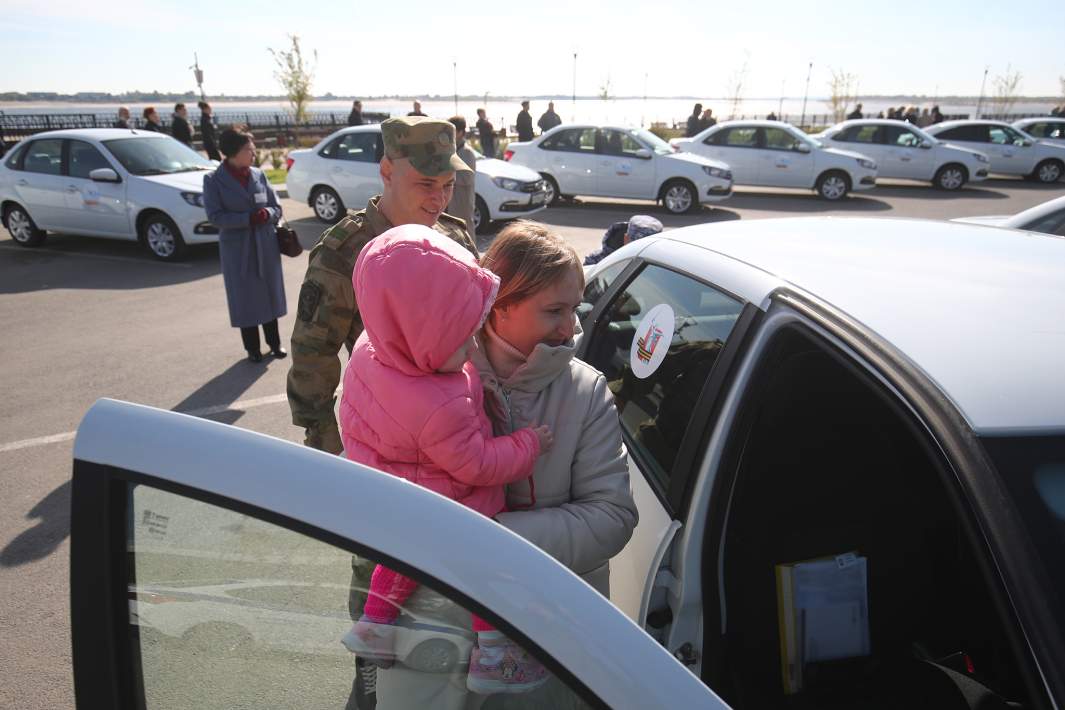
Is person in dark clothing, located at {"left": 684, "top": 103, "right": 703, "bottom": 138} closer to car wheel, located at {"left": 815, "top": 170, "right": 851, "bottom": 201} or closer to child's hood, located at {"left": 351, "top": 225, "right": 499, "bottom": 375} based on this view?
car wheel, located at {"left": 815, "top": 170, "right": 851, "bottom": 201}

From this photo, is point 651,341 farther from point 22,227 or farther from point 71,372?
point 22,227

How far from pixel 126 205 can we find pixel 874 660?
10.2m

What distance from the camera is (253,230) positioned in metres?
5.55

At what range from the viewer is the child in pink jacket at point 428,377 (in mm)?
1260

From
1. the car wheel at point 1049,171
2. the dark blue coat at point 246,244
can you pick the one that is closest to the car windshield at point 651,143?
the dark blue coat at point 246,244

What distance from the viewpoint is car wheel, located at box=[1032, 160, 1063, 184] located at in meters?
17.5

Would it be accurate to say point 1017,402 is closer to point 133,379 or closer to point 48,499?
point 48,499

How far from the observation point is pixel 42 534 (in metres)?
3.56

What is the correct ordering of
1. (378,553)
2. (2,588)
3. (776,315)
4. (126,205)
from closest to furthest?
(378,553), (776,315), (2,588), (126,205)

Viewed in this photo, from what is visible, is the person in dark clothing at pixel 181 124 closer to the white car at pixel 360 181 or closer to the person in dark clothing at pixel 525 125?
the white car at pixel 360 181

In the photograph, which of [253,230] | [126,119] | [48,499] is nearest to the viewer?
[48,499]

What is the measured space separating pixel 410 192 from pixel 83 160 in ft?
30.9

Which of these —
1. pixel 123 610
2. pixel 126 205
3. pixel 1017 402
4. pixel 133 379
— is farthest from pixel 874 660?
pixel 126 205

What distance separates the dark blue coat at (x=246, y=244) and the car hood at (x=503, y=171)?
603cm
